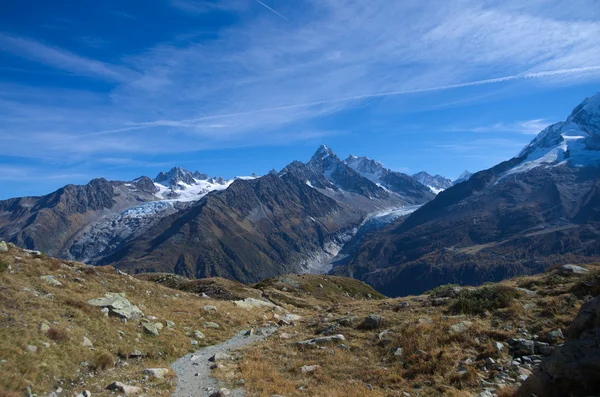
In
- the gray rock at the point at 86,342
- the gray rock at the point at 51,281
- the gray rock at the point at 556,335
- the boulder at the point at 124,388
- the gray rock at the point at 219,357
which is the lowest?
the gray rock at the point at 219,357

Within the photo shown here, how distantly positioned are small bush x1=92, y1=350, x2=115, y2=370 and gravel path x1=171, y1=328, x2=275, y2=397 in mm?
3174

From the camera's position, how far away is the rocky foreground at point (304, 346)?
43.9 feet

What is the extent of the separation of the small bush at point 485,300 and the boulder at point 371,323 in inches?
187

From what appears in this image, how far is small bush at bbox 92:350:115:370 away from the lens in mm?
16719

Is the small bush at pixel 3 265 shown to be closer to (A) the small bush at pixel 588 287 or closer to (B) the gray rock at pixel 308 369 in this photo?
(B) the gray rock at pixel 308 369

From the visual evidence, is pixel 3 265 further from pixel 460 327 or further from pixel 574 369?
pixel 574 369

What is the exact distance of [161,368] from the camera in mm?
17938

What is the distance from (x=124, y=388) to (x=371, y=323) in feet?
51.4

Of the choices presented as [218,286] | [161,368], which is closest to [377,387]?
[161,368]

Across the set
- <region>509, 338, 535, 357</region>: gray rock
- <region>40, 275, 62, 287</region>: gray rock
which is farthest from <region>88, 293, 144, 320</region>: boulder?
<region>509, 338, 535, 357</region>: gray rock

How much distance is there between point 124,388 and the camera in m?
14.5

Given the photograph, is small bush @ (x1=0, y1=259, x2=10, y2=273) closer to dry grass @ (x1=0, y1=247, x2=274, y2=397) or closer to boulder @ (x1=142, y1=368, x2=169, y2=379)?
dry grass @ (x1=0, y1=247, x2=274, y2=397)

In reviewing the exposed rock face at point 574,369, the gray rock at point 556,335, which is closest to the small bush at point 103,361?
the exposed rock face at point 574,369

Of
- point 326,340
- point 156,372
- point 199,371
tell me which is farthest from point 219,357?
point 326,340
